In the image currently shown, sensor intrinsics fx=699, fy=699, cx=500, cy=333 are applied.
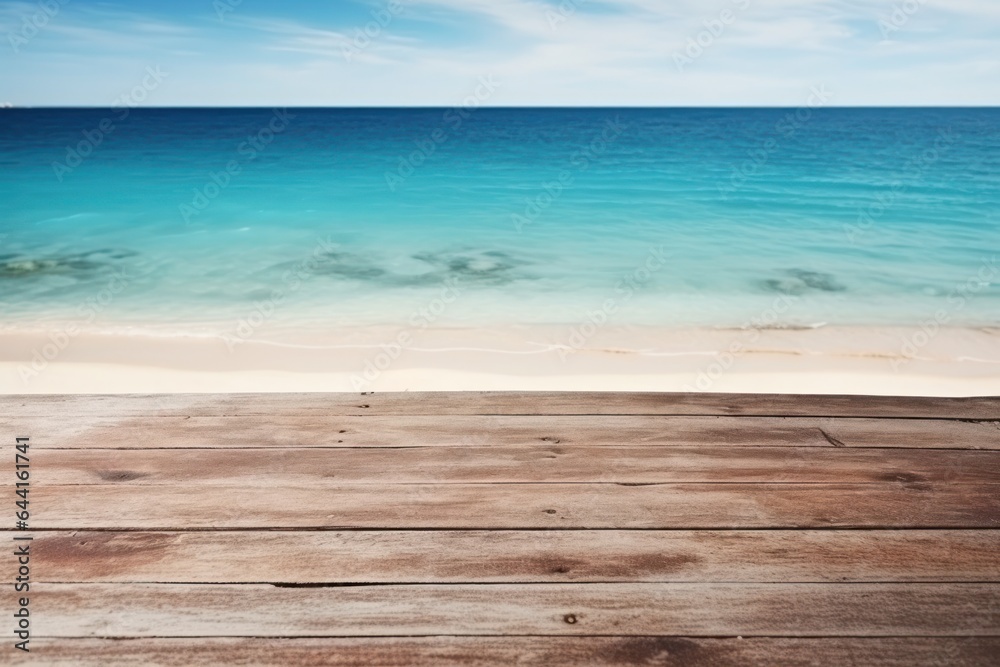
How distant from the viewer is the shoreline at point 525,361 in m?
5.86

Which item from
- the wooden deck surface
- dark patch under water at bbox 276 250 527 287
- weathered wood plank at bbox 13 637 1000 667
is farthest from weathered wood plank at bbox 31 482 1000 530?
dark patch under water at bbox 276 250 527 287

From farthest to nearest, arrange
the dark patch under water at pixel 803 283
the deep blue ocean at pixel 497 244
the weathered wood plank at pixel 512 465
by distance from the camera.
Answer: the dark patch under water at pixel 803 283 → the deep blue ocean at pixel 497 244 → the weathered wood plank at pixel 512 465

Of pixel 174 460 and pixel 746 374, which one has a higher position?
pixel 174 460

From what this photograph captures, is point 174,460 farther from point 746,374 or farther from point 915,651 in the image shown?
point 746,374

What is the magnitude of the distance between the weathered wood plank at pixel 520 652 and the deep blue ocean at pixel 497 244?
6603 millimetres

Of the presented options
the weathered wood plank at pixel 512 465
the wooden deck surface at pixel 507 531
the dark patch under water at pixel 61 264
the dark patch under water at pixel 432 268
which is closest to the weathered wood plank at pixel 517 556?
the wooden deck surface at pixel 507 531

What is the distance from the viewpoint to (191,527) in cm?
190

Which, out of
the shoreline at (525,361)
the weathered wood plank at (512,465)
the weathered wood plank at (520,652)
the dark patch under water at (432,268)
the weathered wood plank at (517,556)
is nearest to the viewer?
the weathered wood plank at (520,652)

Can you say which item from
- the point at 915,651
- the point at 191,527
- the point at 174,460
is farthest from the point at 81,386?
the point at 915,651

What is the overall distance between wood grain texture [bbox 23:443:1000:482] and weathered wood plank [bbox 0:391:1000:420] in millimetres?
327

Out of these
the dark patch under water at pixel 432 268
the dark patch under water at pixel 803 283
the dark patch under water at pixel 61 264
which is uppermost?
the dark patch under water at pixel 803 283

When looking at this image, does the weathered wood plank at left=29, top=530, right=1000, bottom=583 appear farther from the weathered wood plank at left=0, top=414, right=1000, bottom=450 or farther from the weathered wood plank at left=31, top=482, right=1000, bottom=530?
the weathered wood plank at left=0, top=414, right=1000, bottom=450

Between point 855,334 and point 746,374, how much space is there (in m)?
2.34

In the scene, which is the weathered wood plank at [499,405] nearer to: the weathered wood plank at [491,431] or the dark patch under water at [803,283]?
the weathered wood plank at [491,431]
